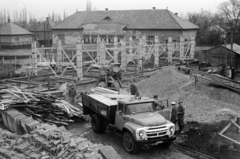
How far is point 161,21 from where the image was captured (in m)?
44.4

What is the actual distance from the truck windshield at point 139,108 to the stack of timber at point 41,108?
168 inches

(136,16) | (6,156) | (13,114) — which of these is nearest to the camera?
(6,156)

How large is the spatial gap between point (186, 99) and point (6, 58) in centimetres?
3475

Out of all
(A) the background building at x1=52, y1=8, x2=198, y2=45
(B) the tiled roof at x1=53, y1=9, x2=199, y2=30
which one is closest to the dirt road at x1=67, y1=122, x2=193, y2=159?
(A) the background building at x1=52, y1=8, x2=198, y2=45

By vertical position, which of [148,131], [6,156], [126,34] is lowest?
[6,156]

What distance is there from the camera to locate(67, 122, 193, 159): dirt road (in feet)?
35.8

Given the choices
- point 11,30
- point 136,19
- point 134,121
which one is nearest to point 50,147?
point 134,121

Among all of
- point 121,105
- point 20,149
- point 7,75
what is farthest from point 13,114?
point 7,75

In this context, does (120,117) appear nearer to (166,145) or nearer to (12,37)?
(166,145)

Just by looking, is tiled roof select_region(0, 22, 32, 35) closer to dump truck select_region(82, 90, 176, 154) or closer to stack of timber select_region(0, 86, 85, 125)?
stack of timber select_region(0, 86, 85, 125)

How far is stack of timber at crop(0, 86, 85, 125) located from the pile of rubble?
2.83m

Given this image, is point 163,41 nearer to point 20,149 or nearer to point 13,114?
point 13,114

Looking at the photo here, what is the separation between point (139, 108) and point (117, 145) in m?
1.82

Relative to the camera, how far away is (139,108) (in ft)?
37.3
